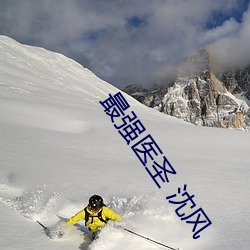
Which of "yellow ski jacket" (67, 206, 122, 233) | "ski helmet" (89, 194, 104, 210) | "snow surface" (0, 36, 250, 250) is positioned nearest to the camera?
"snow surface" (0, 36, 250, 250)

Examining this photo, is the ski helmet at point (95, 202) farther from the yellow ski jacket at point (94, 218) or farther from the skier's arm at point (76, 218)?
the skier's arm at point (76, 218)

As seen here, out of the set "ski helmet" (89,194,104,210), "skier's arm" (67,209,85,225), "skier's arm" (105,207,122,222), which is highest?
"ski helmet" (89,194,104,210)

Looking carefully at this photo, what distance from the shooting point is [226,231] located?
5.64 meters

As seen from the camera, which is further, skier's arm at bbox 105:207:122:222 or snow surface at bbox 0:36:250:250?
skier's arm at bbox 105:207:122:222

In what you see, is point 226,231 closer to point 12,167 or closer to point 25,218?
point 25,218

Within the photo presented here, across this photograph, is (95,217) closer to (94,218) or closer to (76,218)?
(94,218)

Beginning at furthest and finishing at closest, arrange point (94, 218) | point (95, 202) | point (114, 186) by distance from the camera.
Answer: point (114, 186) → point (94, 218) → point (95, 202)

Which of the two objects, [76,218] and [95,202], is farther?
[76,218]

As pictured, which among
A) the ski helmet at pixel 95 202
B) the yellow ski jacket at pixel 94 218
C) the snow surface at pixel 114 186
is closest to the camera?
the snow surface at pixel 114 186

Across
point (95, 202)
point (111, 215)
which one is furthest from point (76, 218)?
point (111, 215)

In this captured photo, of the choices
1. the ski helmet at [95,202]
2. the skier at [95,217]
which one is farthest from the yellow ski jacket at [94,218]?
the ski helmet at [95,202]

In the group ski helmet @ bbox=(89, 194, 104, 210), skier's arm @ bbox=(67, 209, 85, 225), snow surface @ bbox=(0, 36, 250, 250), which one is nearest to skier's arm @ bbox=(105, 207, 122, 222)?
snow surface @ bbox=(0, 36, 250, 250)

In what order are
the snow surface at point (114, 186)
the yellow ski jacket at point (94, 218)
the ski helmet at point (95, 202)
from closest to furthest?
the snow surface at point (114, 186) < the ski helmet at point (95, 202) < the yellow ski jacket at point (94, 218)

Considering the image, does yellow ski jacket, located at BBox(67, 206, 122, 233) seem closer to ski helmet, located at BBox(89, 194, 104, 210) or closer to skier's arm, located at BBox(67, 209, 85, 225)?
skier's arm, located at BBox(67, 209, 85, 225)
